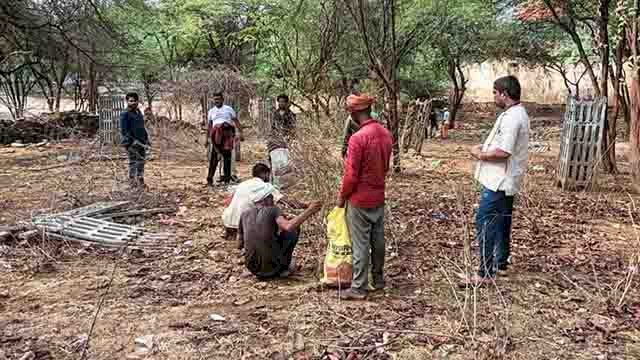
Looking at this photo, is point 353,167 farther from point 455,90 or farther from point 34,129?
point 455,90

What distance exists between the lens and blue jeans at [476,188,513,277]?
472cm

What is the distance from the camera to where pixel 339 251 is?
15.6ft

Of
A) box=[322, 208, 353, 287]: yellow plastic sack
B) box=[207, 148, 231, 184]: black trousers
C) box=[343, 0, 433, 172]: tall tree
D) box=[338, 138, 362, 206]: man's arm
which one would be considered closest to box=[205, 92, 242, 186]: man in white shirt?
box=[207, 148, 231, 184]: black trousers

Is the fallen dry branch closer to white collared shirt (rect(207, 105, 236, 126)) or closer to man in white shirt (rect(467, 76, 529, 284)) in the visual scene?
white collared shirt (rect(207, 105, 236, 126))

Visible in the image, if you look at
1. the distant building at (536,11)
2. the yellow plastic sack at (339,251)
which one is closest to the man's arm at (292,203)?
the yellow plastic sack at (339,251)

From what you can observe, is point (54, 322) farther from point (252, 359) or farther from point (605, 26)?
point (605, 26)

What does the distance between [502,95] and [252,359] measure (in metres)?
2.69

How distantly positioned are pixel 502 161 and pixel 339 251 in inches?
55.9

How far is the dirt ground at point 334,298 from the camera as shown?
3850mm

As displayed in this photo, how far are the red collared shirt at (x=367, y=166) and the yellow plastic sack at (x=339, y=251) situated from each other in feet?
0.76

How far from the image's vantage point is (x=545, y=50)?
20969 millimetres

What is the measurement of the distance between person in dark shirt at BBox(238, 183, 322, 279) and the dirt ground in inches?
6.1

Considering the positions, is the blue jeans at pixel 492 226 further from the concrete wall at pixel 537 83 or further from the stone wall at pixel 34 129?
the concrete wall at pixel 537 83

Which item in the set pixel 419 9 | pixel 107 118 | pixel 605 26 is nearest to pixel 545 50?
pixel 419 9
